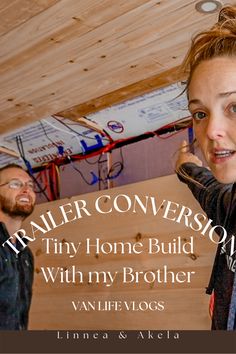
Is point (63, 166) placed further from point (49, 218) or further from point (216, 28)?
point (216, 28)

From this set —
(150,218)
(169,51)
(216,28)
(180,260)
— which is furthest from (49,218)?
(216,28)

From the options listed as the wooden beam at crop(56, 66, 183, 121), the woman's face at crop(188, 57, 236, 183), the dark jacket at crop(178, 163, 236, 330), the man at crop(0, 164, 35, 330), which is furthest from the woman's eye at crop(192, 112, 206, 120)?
the man at crop(0, 164, 35, 330)

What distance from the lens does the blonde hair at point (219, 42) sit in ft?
4.42

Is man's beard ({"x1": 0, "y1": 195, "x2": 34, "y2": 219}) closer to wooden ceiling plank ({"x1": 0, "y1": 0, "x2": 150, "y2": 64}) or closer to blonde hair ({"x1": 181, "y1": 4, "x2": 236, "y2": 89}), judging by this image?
wooden ceiling plank ({"x1": 0, "y1": 0, "x2": 150, "y2": 64})

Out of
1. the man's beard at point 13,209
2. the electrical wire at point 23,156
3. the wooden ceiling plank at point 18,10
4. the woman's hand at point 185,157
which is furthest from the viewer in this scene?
the electrical wire at point 23,156

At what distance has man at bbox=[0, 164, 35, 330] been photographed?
196cm

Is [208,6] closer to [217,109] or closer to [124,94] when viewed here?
[217,109]

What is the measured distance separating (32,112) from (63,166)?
0.29 metres

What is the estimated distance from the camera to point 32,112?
2.22 m

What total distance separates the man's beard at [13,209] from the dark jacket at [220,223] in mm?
644

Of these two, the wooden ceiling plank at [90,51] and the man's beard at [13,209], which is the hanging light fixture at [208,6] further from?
the man's beard at [13,209]

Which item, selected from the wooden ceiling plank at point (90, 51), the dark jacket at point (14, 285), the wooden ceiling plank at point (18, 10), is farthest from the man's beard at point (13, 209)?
the wooden ceiling plank at point (18, 10)

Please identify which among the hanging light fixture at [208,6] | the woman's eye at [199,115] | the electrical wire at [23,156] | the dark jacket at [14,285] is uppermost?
the hanging light fixture at [208,6]

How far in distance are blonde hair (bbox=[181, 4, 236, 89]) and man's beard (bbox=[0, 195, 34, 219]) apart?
90 cm
